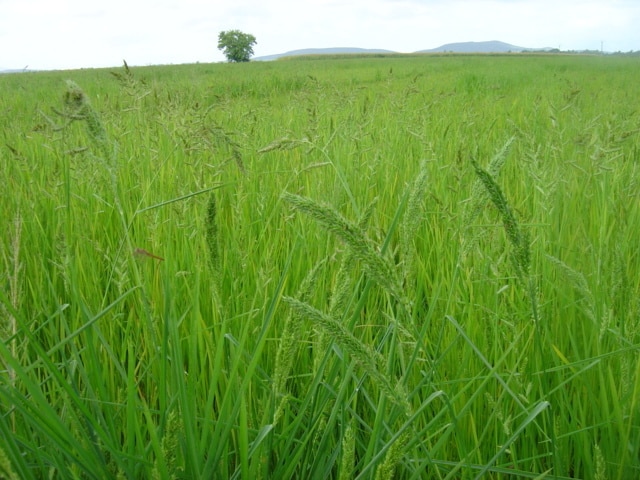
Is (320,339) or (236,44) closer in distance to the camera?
(320,339)

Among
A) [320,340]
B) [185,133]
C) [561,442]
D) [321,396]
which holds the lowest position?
[561,442]

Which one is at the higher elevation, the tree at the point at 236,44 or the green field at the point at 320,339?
the tree at the point at 236,44

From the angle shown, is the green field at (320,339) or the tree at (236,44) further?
the tree at (236,44)

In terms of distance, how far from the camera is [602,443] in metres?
0.95

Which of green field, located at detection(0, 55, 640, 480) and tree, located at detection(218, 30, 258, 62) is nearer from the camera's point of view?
green field, located at detection(0, 55, 640, 480)

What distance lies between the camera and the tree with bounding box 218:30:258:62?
→ 6316cm

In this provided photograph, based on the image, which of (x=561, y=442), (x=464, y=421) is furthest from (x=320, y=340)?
(x=561, y=442)

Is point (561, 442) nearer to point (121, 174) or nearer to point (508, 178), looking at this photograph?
point (508, 178)

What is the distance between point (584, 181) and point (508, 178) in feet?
1.29

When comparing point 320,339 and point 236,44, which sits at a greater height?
point 236,44

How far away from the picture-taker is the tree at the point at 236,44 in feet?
207

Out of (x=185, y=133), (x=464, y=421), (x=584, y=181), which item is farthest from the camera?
(x=584, y=181)

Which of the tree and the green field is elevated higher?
the tree

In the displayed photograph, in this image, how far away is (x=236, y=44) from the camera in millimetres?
63156
